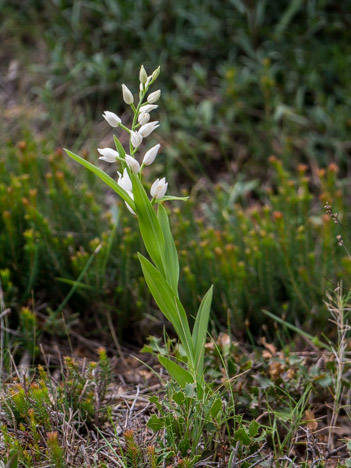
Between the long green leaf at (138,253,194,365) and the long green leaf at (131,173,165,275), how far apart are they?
0.14 feet

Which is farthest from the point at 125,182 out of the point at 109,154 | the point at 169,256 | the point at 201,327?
the point at 201,327

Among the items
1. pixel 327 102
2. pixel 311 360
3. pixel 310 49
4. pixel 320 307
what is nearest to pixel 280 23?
pixel 310 49

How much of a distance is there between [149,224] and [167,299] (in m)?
0.22

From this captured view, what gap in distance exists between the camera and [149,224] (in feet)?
5.03

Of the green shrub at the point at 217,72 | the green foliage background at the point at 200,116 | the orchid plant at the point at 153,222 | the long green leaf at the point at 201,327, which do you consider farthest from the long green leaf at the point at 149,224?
the green shrub at the point at 217,72

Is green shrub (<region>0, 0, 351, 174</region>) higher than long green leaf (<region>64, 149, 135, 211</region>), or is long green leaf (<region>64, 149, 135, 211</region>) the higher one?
long green leaf (<region>64, 149, 135, 211</region>)

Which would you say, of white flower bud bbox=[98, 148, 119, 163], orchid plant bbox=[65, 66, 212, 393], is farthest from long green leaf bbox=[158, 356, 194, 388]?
white flower bud bbox=[98, 148, 119, 163]

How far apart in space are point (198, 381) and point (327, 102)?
283cm

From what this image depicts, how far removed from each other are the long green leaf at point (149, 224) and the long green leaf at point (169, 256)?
3 cm

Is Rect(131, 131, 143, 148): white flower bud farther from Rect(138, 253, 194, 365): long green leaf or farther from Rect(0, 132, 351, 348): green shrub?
Rect(0, 132, 351, 348): green shrub

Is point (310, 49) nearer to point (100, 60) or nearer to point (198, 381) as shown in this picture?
point (100, 60)

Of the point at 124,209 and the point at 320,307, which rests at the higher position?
the point at 124,209

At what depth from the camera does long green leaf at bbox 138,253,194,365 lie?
1543 mm

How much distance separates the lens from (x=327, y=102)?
3.96 metres
